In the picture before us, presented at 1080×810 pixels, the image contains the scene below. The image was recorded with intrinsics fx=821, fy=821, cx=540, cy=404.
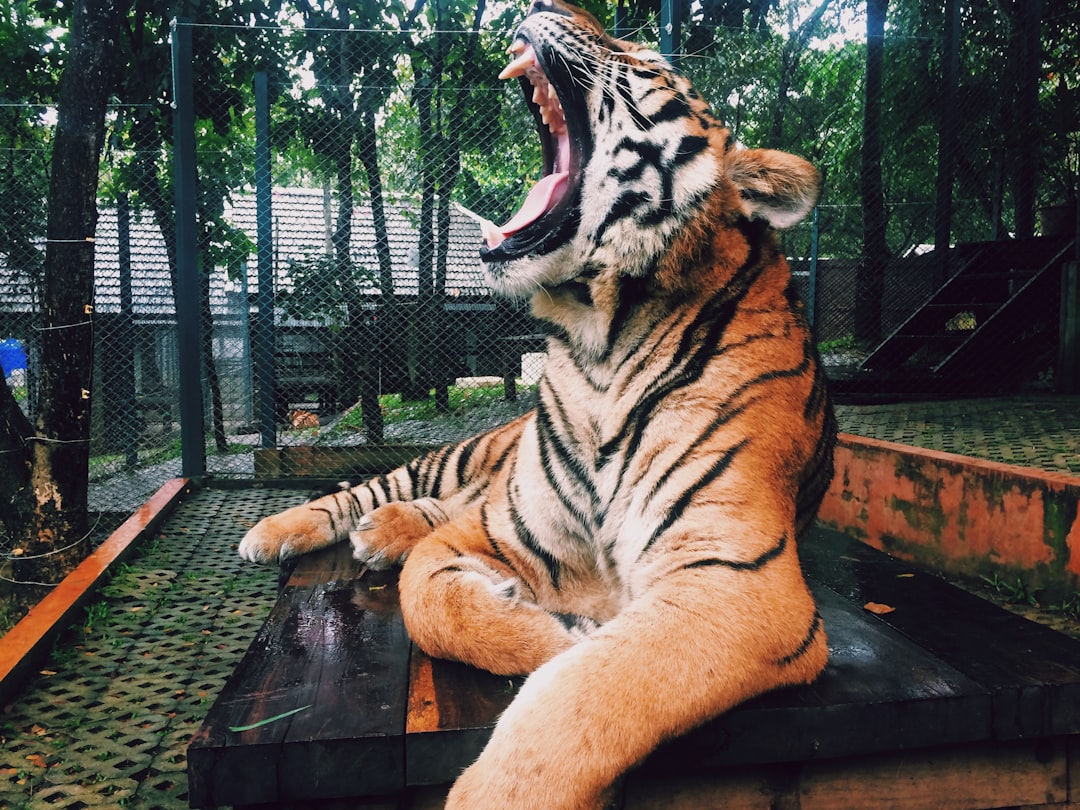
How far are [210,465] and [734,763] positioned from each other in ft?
17.7

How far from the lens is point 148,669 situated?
2.63 meters

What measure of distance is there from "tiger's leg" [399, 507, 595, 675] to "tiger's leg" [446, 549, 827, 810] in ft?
0.77

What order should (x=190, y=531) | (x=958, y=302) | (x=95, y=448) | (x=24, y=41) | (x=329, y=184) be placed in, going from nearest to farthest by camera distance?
1. (x=190, y=531)
2. (x=329, y=184)
3. (x=24, y=41)
4. (x=95, y=448)
5. (x=958, y=302)

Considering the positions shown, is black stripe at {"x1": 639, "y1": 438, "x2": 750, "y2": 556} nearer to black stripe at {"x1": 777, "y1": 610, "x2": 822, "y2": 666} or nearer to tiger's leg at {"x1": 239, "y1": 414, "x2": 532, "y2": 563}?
black stripe at {"x1": 777, "y1": 610, "x2": 822, "y2": 666}

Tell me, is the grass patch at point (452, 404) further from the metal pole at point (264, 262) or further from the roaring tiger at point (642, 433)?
the roaring tiger at point (642, 433)

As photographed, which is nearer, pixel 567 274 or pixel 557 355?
pixel 567 274

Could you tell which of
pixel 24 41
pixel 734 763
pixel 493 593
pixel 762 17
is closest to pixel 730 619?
pixel 734 763

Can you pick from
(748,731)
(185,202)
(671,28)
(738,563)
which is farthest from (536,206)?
(185,202)

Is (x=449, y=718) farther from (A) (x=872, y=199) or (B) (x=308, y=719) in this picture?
(A) (x=872, y=199)

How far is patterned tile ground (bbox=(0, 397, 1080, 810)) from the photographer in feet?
6.63

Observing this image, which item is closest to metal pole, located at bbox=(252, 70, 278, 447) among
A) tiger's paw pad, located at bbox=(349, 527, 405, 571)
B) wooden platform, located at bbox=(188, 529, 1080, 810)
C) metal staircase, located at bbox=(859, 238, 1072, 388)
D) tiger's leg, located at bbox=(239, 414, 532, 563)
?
tiger's leg, located at bbox=(239, 414, 532, 563)

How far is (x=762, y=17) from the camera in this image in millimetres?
5707

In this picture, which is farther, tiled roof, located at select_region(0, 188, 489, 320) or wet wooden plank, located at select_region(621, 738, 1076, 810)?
tiled roof, located at select_region(0, 188, 489, 320)

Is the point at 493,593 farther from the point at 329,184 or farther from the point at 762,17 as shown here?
the point at 762,17
